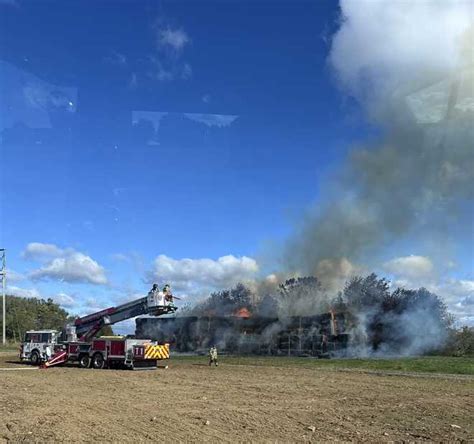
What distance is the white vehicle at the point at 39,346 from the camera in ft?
127

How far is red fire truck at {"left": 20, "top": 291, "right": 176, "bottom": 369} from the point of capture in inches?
1353

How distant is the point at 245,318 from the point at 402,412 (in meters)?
44.9

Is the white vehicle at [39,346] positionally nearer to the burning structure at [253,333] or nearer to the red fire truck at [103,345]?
the red fire truck at [103,345]

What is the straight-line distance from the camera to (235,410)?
15.6 meters

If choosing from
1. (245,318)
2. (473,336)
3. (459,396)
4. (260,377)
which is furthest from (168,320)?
(459,396)

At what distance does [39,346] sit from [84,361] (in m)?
4.90

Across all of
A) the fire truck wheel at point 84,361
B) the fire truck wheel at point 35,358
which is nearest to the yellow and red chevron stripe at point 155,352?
the fire truck wheel at point 84,361

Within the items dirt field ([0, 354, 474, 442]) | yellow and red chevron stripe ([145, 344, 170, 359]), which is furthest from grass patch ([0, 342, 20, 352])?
dirt field ([0, 354, 474, 442])

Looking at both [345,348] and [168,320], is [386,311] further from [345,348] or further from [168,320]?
[168,320]

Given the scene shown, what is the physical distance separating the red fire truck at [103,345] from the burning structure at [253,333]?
18776mm

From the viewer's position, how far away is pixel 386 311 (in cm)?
5631

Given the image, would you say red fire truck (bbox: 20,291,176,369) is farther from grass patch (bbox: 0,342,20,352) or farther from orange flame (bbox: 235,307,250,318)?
grass patch (bbox: 0,342,20,352)

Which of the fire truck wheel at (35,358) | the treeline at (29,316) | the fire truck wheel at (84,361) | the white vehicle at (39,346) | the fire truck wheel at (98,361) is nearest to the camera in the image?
the fire truck wheel at (98,361)

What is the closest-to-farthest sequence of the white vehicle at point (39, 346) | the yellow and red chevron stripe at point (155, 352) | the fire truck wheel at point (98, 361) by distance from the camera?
the yellow and red chevron stripe at point (155, 352), the fire truck wheel at point (98, 361), the white vehicle at point (39, 346)
